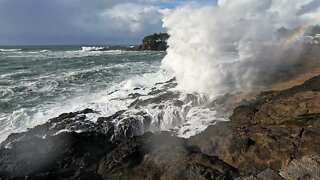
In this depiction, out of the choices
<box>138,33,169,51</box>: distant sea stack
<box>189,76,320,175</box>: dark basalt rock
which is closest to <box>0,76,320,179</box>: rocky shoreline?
<box>189,76,320,175</box>: dark basalt rock

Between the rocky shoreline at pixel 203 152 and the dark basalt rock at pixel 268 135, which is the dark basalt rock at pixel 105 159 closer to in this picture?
the rocky shoreline at pixel 203 152

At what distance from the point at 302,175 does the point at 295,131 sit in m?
1.52

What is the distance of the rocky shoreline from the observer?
24.9ft

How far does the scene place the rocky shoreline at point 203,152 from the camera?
7.59 metres

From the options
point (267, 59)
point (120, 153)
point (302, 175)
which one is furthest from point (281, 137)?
point (267, 59)

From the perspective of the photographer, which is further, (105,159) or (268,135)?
(105,159)

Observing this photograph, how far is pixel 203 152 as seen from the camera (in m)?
8.60

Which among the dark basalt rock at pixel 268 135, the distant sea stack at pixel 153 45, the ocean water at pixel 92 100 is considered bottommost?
the distant sea stack at pixel 153 45

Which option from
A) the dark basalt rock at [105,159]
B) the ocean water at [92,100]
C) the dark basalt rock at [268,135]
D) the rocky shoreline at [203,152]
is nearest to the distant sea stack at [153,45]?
the ocean water at [92,100]

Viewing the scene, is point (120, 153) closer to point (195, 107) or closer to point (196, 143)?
point (196, 143)

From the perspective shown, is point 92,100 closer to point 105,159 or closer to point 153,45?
point 105,159

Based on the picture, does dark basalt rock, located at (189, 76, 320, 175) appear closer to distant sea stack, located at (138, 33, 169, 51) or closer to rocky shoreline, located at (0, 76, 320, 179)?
rocky shoreline, located at (0, 76, 320, 179)

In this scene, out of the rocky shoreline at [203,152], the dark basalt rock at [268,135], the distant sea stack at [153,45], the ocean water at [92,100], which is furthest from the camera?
the distant sea stack at [153,45]

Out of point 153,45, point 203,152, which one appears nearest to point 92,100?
point 203,152
